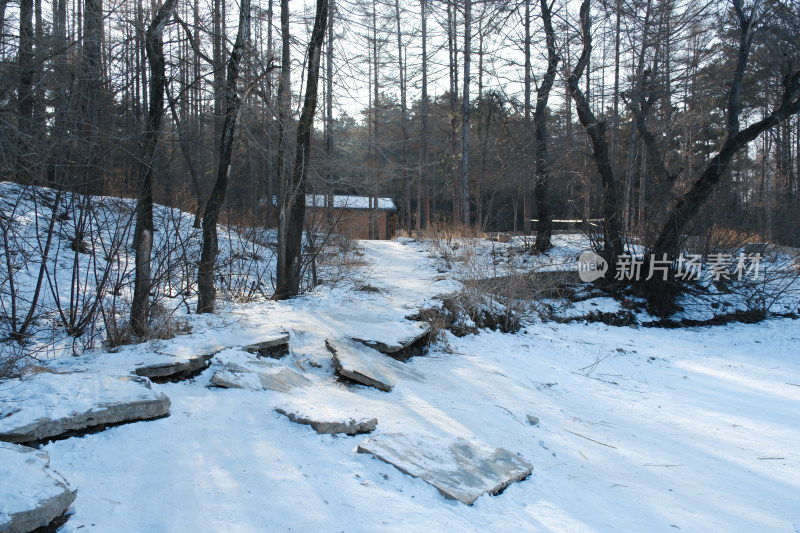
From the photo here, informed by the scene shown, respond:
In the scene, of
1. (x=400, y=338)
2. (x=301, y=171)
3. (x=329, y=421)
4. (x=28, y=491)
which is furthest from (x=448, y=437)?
(x=301, y=171)

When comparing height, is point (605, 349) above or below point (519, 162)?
below

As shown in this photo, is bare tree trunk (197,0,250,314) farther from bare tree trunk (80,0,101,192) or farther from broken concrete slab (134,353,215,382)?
broken concrete slab (134,353,215,382)

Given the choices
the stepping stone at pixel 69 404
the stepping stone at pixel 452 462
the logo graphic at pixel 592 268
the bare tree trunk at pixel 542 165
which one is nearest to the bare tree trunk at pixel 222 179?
the stepping stone at pixel 69 404

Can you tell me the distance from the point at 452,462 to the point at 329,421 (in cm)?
83

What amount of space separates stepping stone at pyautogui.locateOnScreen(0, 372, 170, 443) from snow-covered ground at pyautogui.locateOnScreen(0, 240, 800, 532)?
0.09 m

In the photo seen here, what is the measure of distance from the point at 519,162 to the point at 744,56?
7709mm

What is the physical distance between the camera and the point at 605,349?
7555 mm

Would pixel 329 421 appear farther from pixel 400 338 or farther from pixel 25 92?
pixel 25 92

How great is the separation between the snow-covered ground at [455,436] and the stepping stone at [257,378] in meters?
0.11

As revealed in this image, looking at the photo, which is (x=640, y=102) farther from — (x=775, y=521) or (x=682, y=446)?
(x=775, y=521)

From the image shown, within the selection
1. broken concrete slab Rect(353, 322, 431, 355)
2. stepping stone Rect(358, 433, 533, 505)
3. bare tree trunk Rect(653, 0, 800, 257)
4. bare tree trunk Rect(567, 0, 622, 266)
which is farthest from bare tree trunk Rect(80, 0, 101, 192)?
bare tree trunk Rect(653, 0, 800, 257)

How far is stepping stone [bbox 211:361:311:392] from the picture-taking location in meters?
3.80

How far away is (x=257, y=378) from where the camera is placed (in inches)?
156

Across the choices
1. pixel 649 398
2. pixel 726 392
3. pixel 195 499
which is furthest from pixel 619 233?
pixel 195 499
